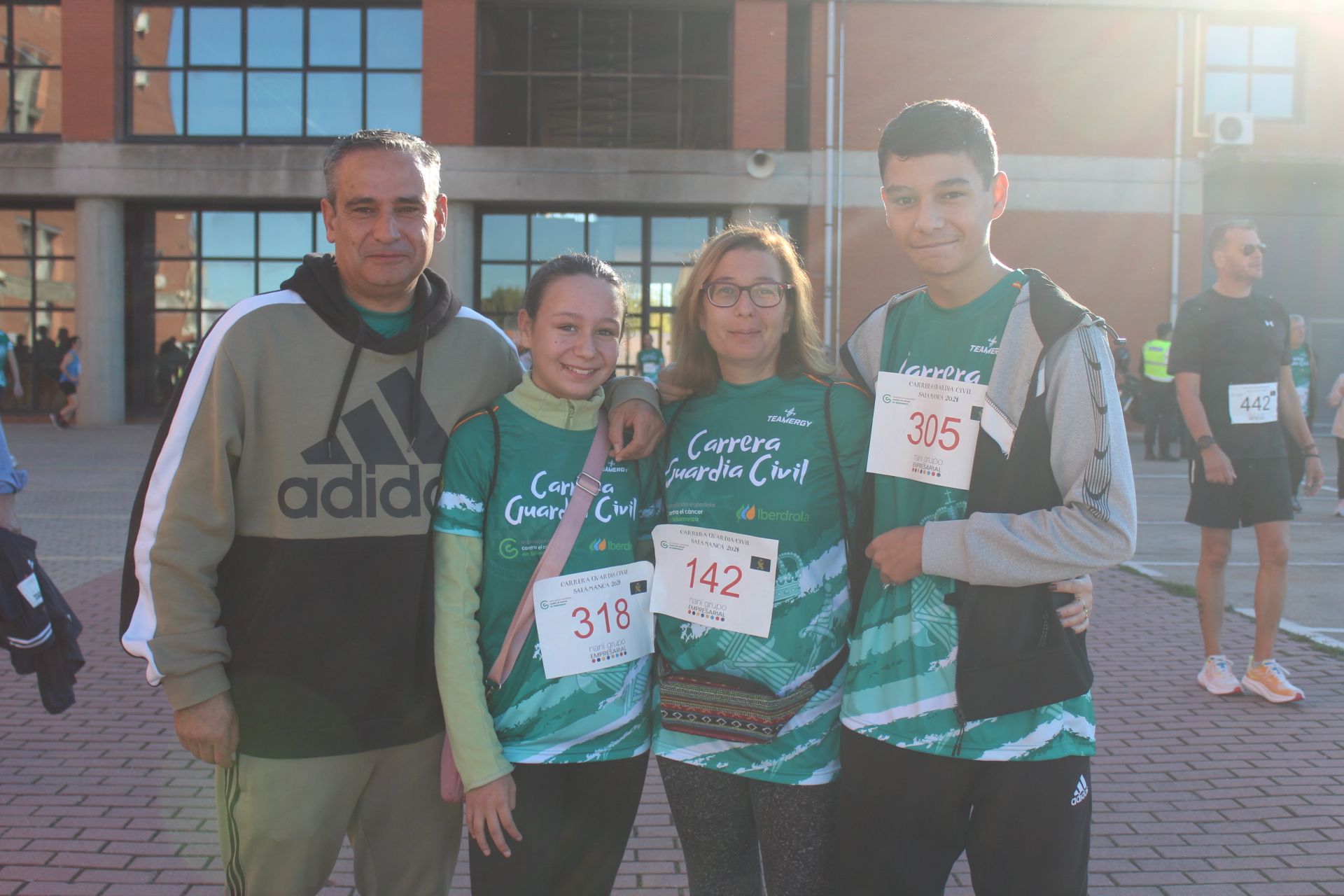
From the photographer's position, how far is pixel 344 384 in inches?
93.0

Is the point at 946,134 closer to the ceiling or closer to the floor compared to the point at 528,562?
closer to the ceiling

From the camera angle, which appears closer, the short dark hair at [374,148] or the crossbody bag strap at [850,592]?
the crossbody bag strap at [850,592]

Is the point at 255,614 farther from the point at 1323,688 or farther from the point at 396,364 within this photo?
the point at 1323,688

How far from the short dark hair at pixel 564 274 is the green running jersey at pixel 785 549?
468 millimetres

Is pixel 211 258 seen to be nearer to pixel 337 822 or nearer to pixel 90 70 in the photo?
pixel 90 70

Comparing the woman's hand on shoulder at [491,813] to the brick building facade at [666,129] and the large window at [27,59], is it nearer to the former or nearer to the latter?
the brick building facade at [666,129]

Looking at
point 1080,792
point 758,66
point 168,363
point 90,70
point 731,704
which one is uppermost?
point 758,66

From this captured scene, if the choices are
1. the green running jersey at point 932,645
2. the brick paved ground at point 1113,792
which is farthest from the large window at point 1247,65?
the green running jersey at point 932,645

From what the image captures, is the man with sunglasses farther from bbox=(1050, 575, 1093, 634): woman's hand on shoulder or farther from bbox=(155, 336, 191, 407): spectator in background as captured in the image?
bbox=(155, 336, 191, 407): spectator in background

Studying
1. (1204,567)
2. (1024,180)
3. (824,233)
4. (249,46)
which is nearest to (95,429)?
(249,46)

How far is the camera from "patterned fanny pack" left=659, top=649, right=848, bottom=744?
224 cm

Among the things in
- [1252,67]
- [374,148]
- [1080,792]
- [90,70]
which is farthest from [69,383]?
[1252,67]

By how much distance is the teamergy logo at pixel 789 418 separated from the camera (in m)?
2.37

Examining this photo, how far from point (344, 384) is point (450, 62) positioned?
20.0 meters
